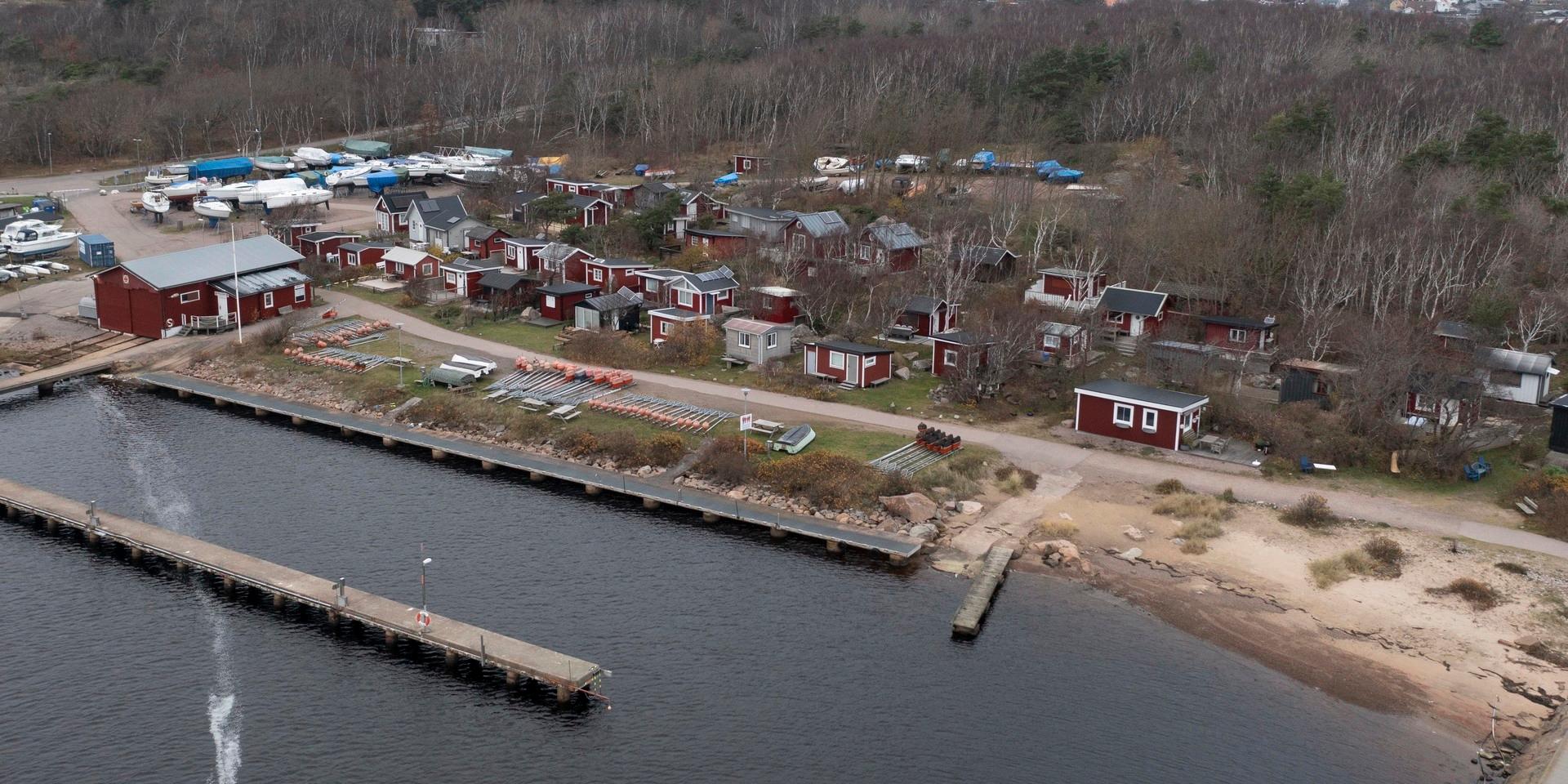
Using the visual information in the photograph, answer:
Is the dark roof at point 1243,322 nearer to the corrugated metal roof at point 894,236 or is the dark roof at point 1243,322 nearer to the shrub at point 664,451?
the corrugated metal roof at point 894,236

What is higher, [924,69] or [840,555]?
[924,69]

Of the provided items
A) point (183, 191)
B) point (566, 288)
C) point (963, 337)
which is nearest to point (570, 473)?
point (963, 337)

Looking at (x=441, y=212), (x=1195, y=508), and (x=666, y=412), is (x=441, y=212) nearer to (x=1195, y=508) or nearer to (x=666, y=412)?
(x=666, y=412)

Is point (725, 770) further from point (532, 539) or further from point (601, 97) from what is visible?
point (601, 97)

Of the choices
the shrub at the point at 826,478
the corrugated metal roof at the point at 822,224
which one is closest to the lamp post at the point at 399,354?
the shrub at the point at 826,478

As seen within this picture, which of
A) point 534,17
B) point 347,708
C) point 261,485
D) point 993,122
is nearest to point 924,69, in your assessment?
point 993,122

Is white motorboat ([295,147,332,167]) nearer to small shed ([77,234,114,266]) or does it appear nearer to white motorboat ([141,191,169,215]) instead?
white motorboat ([141,191,169,215])
